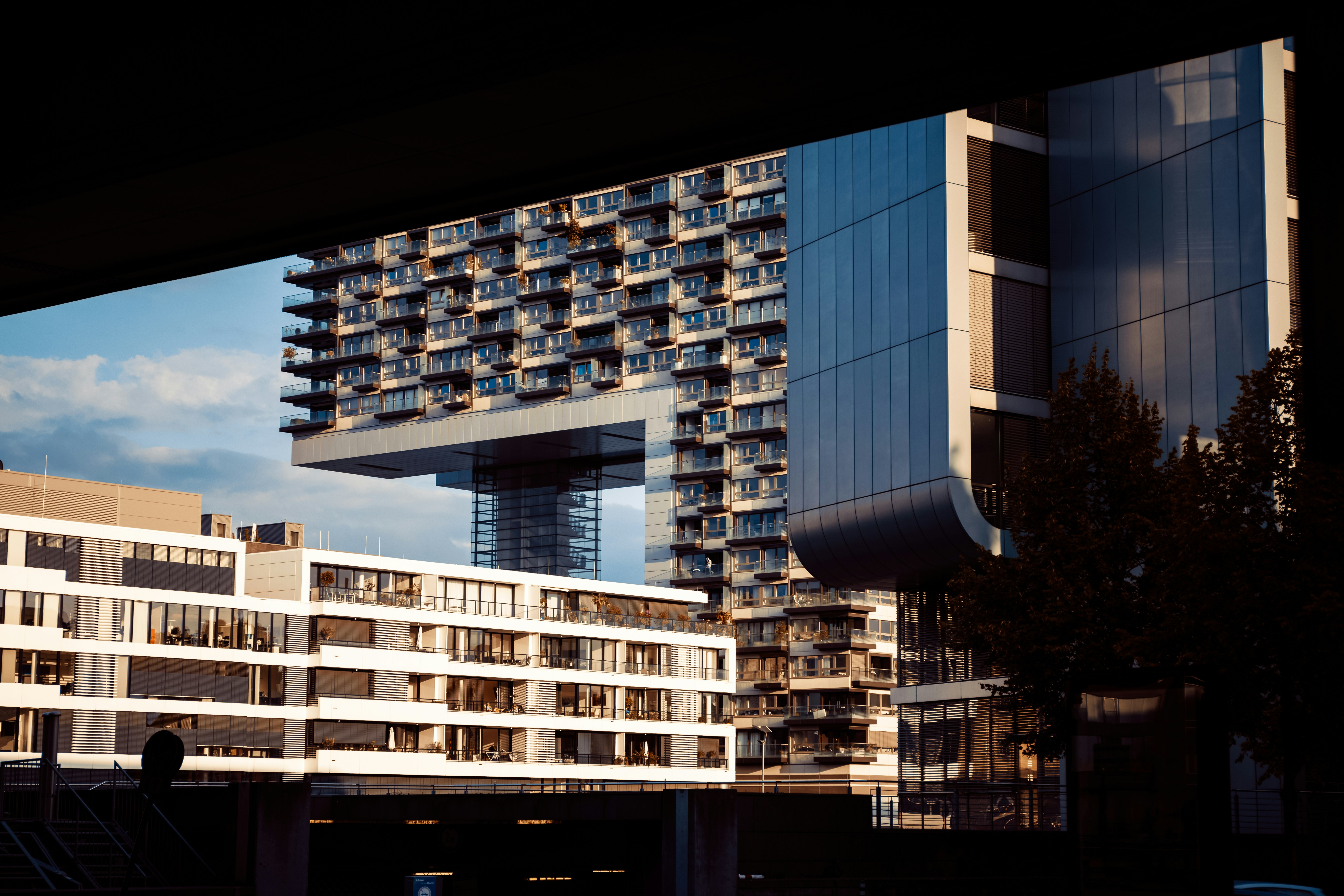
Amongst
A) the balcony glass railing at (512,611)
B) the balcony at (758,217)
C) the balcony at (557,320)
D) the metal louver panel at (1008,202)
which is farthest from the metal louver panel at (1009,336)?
the balcony at (557,320)

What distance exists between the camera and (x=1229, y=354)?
38438mm

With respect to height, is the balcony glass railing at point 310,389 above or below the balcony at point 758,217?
below

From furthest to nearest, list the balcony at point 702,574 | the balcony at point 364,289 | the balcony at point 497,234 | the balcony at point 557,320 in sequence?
the balcony at point 364,289, the balcony at point 497,234, the balcony at point 557,320, the balcony at point 702,574

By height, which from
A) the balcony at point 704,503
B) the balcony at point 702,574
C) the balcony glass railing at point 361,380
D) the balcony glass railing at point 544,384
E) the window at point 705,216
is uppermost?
the window at point 705,216

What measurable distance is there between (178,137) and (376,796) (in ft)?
96.9

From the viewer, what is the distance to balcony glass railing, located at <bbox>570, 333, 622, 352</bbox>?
124 meters

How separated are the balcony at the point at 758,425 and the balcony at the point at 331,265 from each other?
35.3 meters

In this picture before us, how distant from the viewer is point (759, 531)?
115 m

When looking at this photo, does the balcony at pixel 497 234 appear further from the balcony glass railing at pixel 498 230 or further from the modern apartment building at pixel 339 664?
the modern apartment building at pixel 339 664

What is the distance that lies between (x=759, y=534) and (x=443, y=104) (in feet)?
354

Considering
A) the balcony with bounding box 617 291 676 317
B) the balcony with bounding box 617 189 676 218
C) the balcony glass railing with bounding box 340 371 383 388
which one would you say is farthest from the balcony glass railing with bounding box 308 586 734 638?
the balcony glass railing with bounding box 340 371 383 388

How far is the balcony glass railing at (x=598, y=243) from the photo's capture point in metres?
123

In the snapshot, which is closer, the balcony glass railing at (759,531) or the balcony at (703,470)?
the balcony glass railing at (759,531)

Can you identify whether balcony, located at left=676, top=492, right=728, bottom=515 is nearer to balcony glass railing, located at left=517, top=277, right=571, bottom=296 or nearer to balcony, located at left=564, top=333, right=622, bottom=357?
balcony, located at left=564, top=333, right=622, bottom=357
